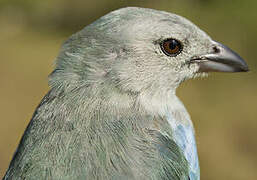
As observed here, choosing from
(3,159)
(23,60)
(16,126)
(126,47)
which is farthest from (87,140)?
(23,60)

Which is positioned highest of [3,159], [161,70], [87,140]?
[161,70]

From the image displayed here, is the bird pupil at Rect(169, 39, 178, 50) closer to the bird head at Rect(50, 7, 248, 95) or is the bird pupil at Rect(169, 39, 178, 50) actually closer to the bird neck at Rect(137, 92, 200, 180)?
the bird head at Rect(50, 7, 248, 95)

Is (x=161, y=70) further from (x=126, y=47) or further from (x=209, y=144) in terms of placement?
(x=209, y=144)

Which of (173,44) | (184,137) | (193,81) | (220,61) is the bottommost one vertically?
(193,81)

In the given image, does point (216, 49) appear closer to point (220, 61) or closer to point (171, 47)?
point (220, 61)

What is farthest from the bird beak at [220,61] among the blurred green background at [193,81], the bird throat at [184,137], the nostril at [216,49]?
the blurred green background at [193,81]

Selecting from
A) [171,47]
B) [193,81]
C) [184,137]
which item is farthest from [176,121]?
[193,81]
